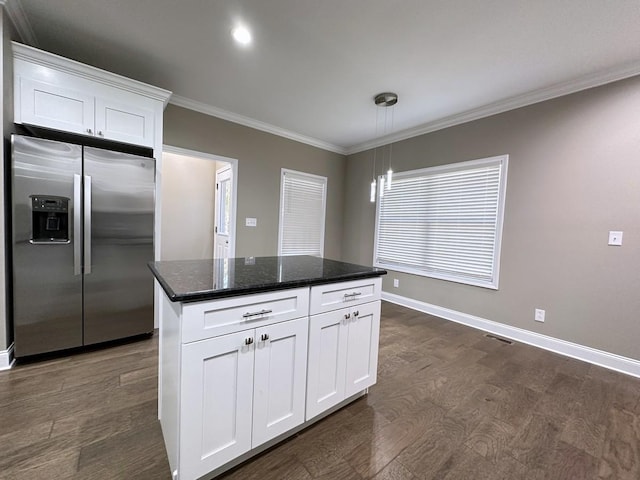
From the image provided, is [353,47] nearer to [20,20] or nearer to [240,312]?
[240,312]

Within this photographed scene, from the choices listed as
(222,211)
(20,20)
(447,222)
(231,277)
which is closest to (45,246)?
(20,20)

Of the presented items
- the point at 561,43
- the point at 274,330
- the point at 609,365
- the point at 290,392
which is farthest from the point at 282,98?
the point at 609,365

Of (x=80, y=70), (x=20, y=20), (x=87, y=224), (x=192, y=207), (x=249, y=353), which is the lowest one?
(x=249, y=353)

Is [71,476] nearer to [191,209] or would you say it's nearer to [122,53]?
[122,53]

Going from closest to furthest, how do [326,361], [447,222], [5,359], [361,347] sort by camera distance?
[326,361] → [361,347] → [5,359] → [447,222]

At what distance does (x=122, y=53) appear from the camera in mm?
2430

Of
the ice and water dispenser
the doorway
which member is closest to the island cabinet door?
the ice and water dispenser

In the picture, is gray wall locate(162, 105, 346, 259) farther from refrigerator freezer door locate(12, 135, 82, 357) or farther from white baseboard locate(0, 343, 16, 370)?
white baseboard locate(0, 343, 16, 370)

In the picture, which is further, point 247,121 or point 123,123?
point 247,121

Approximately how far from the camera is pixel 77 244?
2225 millimetres

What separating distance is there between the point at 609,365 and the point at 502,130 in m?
2.61

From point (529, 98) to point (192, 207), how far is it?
533 cm

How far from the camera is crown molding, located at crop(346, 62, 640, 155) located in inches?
92.6

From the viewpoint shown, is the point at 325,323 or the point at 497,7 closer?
the point at 325,323
